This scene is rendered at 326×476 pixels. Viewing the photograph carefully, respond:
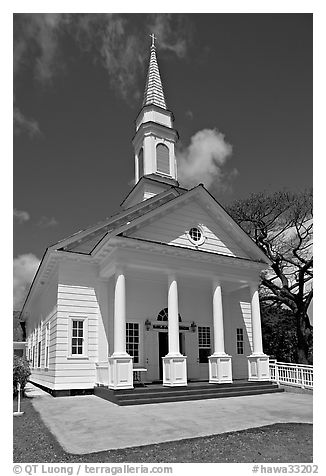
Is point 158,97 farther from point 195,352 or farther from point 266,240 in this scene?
point 195,352

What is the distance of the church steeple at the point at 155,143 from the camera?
2210 cm

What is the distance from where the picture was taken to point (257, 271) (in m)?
18.2

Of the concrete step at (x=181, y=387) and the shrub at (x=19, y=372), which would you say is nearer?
the concrete step at (x=181, y=387)

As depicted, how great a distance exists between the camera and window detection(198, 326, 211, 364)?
18.9 metres

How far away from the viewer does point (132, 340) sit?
55.3 feet

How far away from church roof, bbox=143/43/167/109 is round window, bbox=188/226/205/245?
9.31 m

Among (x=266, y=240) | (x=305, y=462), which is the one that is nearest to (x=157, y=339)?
(x=305, y=462)

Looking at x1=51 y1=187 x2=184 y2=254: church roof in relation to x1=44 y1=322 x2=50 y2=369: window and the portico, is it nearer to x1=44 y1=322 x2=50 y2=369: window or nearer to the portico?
the portico

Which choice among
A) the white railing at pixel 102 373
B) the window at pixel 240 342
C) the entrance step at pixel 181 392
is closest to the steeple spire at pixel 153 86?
the window at pixel 240 342

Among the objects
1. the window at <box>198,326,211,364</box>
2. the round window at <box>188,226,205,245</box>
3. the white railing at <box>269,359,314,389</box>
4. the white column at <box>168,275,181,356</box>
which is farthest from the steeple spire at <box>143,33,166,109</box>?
the white railing at <box>269,359,314,389</box>

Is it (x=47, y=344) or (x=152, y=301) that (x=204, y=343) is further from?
(x=47, y=344)

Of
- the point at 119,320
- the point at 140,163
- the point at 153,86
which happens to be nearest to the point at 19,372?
the point at 119,320

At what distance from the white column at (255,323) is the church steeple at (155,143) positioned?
24.0 feet

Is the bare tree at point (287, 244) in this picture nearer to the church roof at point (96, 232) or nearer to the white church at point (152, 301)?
the white church at point (152, 301)
